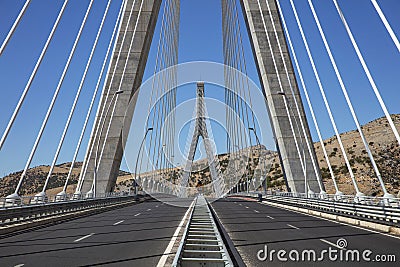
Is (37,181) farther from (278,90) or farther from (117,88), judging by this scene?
(278,90)

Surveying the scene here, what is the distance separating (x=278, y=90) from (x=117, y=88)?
13632mm

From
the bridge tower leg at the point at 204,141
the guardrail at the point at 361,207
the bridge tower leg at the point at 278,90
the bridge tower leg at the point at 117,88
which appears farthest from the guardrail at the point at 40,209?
the bridge tower leg at the point at 204,141

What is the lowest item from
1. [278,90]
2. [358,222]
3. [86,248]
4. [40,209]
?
[86,248]

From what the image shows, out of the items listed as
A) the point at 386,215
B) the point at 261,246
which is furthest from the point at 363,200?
the point at 261,246

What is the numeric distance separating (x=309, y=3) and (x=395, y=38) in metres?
9.43

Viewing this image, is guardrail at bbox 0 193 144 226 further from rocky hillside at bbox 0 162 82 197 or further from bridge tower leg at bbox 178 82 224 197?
rocky hillside at bbox 0 162 82 197

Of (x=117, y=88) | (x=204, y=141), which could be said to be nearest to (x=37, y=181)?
(x=204, y=141)

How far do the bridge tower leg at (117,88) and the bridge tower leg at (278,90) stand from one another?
9152 mm

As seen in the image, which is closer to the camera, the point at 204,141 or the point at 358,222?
the point at 358,222

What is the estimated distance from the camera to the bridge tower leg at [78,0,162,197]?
33.1m

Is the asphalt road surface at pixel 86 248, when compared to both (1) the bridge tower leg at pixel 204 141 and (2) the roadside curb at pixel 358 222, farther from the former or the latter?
(1) the bridge tower leg at pixel 204 141

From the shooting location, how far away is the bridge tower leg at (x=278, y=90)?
30.5 metres

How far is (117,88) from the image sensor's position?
114 ft

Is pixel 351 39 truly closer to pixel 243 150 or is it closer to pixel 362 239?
pixel 362 239
